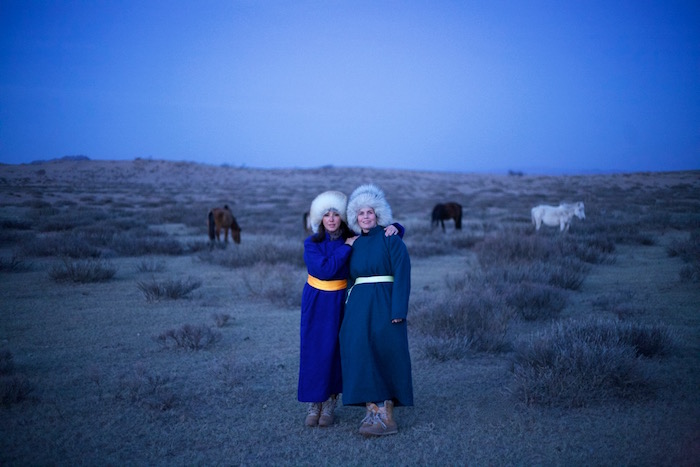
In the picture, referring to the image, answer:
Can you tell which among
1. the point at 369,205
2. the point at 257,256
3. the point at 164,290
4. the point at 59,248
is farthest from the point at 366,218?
the point at 59,248

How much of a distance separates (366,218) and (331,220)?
0.27 m

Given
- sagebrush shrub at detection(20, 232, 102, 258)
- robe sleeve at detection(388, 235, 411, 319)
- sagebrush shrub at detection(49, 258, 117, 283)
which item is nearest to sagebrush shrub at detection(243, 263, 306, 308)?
sagebrush shrub at detection(49, 258, 117, 283)

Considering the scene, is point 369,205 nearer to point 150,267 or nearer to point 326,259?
point 326,259

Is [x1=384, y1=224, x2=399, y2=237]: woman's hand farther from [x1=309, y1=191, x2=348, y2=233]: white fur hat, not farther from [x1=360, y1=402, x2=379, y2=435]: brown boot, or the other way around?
[x1=360, y1=402, x2=379, y2=435]: brown boot

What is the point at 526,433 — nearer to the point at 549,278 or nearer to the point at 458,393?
the point at 458,393

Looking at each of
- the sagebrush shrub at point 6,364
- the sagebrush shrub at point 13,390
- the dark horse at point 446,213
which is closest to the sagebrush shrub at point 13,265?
the sagebrush shrub at point 6,364

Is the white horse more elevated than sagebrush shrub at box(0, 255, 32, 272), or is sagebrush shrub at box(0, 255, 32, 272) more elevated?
the white horse

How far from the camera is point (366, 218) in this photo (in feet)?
10.8

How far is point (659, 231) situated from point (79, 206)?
2384cm

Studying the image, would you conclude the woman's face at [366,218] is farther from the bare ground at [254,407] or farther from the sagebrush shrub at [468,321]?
the sagebrush shrub at [468,321]

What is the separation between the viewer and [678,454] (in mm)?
3090

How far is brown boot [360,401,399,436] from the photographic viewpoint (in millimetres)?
3324

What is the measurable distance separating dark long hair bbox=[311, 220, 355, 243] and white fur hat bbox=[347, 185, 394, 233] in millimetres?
→ 131

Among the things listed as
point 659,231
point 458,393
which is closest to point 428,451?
point 458,393
